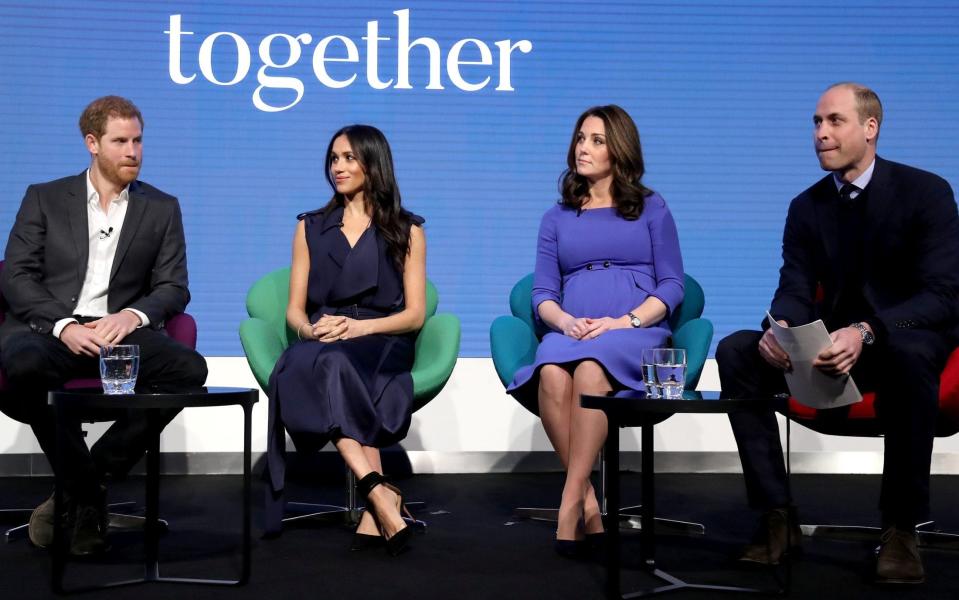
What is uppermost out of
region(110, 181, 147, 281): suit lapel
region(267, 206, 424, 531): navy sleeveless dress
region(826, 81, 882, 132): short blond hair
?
region(826, 81, 882, 132): short blond hair

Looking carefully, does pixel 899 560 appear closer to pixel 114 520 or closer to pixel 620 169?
pixel 620 169

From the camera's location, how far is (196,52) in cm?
475

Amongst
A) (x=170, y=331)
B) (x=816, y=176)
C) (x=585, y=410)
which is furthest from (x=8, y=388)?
(x=816, y=176)

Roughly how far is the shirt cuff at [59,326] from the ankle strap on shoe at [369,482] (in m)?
0.97

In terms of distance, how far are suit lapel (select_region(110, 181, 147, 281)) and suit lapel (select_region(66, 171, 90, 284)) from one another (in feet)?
0.31

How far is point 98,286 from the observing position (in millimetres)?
3547

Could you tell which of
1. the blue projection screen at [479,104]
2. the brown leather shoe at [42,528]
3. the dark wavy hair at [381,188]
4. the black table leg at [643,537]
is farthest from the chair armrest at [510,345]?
the brown leather shoe at [42,528]

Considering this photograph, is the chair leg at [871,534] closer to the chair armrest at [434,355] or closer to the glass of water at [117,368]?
the chair armrest at [434,355]

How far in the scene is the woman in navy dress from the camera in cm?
326

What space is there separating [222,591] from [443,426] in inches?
91.5

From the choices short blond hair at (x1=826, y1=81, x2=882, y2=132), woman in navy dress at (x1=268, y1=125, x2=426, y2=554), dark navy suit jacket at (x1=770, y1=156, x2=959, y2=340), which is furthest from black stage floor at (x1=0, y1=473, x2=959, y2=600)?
short blond hair at (x1=826, y1=81, x2=882, y2=132)

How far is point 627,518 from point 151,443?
5.01ft

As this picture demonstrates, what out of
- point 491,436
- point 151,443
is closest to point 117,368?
point 151,443

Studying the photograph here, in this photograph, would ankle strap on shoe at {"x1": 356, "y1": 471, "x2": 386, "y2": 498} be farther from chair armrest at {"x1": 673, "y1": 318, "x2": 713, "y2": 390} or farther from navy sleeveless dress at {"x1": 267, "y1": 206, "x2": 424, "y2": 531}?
chair armrest at {"x1": 673, "y1": 318, "x2": 713, "y2": 390}
